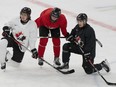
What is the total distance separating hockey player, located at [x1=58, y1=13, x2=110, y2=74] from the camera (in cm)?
302

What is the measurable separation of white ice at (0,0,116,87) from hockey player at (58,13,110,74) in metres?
0.10

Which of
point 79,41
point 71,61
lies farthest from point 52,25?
point 71,61

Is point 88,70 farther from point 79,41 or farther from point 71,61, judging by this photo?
point 71,61

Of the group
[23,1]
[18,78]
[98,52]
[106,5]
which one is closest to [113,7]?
[106,5]

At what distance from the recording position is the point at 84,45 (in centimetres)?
308

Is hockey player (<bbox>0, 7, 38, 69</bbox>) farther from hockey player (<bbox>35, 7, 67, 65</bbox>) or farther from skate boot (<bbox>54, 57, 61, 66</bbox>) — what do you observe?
skate boot (<bbox>54, 57, 61, 66</bbox>)

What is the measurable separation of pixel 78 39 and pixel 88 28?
160 millimetres

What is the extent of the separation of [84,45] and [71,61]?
531 millimetres

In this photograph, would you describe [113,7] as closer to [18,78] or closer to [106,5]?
[106,5]

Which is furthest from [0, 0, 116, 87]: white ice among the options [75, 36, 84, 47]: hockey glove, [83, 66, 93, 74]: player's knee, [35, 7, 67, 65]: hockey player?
[75, 36, 84, 47]: hockey glove

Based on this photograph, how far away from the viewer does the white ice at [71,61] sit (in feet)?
9.75

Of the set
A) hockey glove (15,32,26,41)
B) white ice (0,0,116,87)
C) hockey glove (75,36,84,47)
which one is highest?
hockey glove (15,32,26,41)

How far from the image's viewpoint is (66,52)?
3.16m

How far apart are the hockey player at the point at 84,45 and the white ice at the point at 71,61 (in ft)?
0.32
